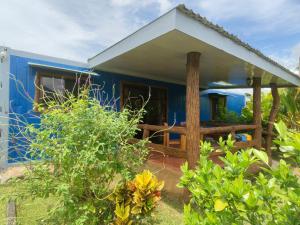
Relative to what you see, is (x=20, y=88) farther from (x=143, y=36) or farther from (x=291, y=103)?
(x=291, y=103)

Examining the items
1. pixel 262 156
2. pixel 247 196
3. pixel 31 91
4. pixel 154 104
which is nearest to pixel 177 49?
pixel 262 156

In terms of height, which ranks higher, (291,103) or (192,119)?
(291,103)

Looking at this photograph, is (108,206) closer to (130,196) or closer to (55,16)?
(130,196)

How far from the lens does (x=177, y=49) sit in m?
4.64

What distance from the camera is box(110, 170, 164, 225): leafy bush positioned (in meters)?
2.88

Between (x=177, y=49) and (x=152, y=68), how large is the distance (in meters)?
2.57

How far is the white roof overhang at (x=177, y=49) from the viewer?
3648 mm

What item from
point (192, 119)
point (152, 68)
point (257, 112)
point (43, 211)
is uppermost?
point (152, 68)

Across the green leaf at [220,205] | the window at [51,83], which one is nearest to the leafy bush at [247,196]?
the green leaf at [220,205]

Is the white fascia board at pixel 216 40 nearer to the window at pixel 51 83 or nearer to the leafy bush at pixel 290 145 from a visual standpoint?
the leafy bush at pixel 290 145

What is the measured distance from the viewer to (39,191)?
9.08 feet

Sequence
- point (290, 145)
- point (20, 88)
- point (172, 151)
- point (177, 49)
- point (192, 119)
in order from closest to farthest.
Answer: point (290, 145) → point (192, 119) → point (177, 49) → point (172, 151) → point (20, 88)

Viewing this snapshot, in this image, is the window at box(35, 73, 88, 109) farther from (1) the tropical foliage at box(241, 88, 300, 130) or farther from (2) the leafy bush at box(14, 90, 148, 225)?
(1) the tropical foliage at box(241, 88, 300, 130)

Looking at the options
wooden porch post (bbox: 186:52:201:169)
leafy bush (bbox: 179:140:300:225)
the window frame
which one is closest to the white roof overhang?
wooden porch post (bbox: 186:52:201:169)
